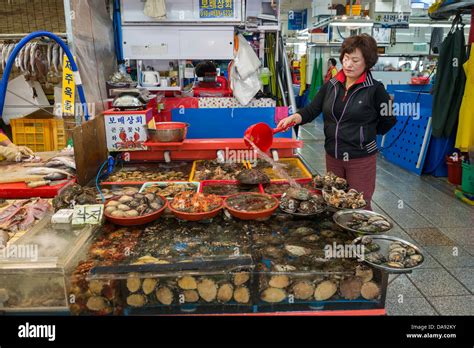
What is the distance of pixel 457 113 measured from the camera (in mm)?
5184

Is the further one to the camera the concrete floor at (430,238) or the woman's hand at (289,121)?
the concrete floor at (430,238)

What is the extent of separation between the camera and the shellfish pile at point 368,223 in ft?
5.59

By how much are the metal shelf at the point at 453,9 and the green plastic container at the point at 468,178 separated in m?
2.00

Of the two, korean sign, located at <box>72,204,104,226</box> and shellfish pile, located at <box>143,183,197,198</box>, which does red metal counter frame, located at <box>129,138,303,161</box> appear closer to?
shellfish pile, located at <box>143,183,197,198</box>

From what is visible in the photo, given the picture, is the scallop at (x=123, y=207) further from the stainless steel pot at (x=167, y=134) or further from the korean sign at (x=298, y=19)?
the korean sign at (x=298, y=19)

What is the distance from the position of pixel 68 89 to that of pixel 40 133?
1.78 m

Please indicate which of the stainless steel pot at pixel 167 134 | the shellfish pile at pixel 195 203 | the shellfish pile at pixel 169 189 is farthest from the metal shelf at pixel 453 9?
the shellfish pile at pixel 195 203

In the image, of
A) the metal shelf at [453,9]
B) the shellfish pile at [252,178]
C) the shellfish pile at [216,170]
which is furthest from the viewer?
the metal shelf at [453,9]

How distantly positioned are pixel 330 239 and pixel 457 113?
4.53m

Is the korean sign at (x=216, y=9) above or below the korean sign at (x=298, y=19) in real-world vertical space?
below

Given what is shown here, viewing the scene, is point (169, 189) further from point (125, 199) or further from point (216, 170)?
point (216, 170)

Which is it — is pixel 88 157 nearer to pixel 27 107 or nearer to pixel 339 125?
pixel 339 125

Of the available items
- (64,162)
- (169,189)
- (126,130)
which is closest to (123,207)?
(169,189)

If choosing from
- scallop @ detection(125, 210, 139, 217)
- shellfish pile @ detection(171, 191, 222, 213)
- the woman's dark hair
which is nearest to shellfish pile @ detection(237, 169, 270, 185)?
shellfish pile @ detection(171, 191, 222, 213)
